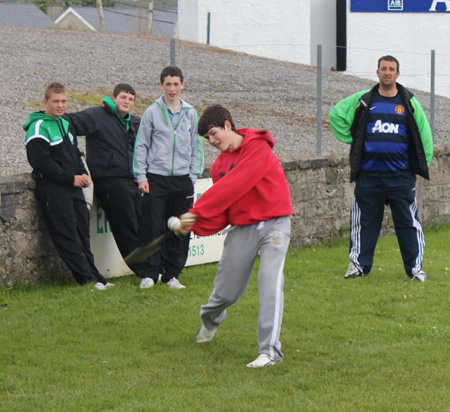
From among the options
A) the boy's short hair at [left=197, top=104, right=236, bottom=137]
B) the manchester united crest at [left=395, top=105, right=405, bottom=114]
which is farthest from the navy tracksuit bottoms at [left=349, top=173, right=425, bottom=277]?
the boy's short hair at [left=197, top=104, right=236, bottom=137]

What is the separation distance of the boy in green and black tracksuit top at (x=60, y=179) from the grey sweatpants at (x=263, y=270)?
7.95 feet

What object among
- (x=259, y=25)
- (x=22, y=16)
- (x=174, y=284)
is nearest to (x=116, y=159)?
(x=174, y=284)

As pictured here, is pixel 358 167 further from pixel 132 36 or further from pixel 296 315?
pixel 132 36

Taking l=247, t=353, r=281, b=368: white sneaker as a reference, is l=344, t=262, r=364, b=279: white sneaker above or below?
above

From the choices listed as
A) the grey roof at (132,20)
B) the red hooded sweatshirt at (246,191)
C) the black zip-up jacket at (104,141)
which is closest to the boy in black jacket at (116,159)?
the black zip-up jacket at (104,141)

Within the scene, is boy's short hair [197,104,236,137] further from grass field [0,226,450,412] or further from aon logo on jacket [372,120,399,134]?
aon logo on jacket [372,120,399,134]

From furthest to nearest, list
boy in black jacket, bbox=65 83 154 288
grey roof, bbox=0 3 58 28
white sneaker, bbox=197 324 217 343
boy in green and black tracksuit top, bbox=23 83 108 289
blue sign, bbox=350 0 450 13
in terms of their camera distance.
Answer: grey roof, bbox=0 3 58 28 < blue sign, bbox=350 0 450 13 < boy in black jacket, bbox=65 83 154 288 < boy in green and black tracksuit top, bbox=23 83 108 289 < white sneaker, bbox=197 324 217 343

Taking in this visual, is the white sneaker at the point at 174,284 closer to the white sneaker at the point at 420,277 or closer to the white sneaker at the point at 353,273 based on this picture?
the white sneaker at the point at 353,273

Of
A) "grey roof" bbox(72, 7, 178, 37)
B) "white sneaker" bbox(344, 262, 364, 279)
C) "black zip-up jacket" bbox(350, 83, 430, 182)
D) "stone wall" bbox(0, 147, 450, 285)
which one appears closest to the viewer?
"stone wall" bbox(0, 147, 450, 285)

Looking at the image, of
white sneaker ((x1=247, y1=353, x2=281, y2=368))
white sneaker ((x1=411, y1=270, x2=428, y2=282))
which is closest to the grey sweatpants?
white sneaker ((x1=247, y1=353, x2=281, y2=368))

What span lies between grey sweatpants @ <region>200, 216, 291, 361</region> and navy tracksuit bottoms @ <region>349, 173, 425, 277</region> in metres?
2.95

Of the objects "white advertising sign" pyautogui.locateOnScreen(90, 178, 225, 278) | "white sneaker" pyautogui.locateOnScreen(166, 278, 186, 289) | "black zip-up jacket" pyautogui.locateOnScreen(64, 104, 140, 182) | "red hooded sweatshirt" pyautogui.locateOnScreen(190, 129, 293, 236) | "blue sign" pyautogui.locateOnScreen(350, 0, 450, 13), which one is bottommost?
"white sneaker" pyautogui.locateOnScreen(166, 278, 186, 289)

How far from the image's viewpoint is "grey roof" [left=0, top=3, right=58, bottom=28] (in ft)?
162

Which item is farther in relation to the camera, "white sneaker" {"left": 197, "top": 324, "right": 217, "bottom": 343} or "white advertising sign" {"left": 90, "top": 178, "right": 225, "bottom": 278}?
"white advertising sign" {"left": 90, "top": 178, "right": 225, "bottom": 278}
